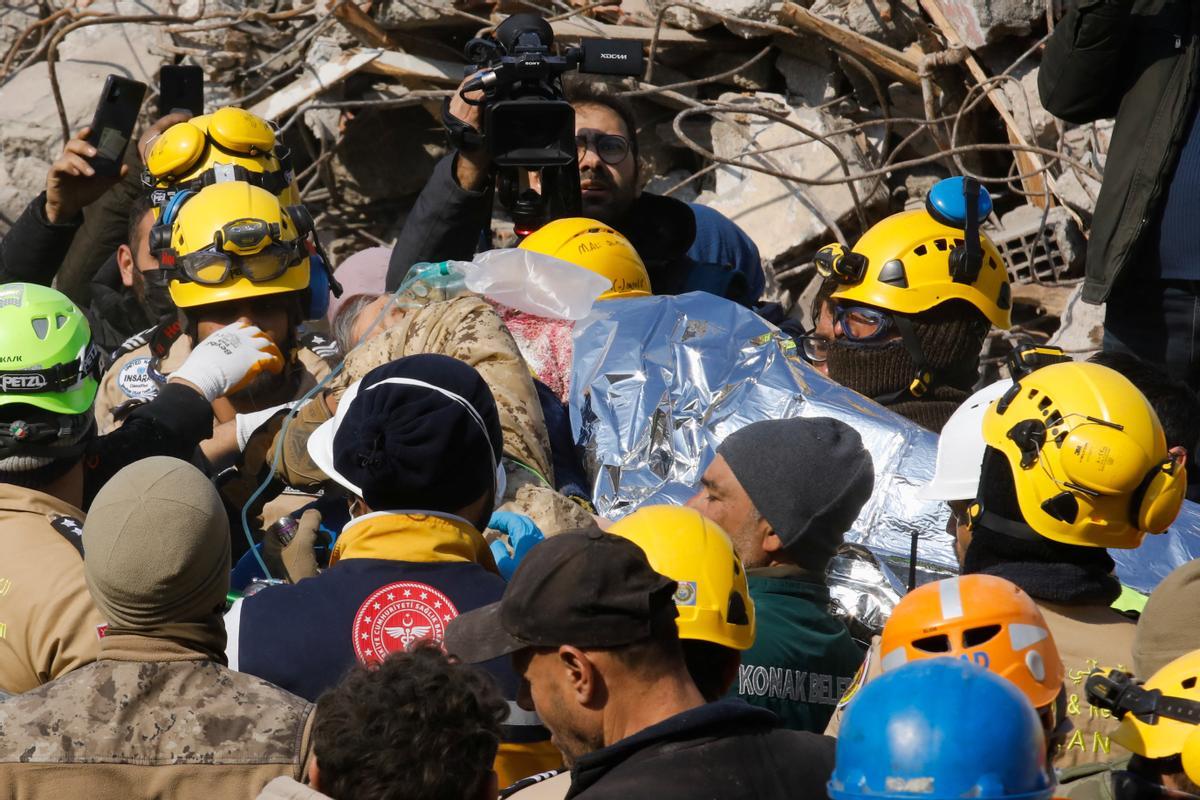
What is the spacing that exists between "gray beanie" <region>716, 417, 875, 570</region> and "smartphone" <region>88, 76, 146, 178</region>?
280 centimetres

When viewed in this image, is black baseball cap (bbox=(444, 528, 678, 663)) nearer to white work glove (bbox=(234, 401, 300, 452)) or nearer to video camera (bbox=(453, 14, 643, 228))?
white work glove (bbox=(234, 401, 300, 452))

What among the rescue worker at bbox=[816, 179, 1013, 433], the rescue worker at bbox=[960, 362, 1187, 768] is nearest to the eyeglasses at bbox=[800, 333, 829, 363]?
the rescue worker at bbox=[816, 179, 1013, 433]

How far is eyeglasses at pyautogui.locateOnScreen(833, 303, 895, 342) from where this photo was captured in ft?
14.9

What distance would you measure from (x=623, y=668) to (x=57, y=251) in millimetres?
3663

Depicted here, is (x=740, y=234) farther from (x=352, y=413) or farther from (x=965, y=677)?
(x=965, y=677)

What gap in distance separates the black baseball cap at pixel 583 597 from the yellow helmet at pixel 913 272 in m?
2.47

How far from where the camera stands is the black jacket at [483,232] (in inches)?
187

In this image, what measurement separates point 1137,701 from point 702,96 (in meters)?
5.63

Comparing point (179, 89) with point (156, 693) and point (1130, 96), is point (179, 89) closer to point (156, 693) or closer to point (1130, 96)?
point (1130, 96)

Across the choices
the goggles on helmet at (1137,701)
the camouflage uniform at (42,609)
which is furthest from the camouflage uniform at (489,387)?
the goggles on helmet at (1137,701)

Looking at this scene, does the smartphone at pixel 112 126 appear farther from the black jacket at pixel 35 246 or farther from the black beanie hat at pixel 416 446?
the black beanie hat at pixel 416 446

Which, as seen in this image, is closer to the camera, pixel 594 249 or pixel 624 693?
pixel 624 693

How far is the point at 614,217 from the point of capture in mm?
5297

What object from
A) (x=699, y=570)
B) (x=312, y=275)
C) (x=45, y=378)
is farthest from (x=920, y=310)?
(x=45, y=378)
